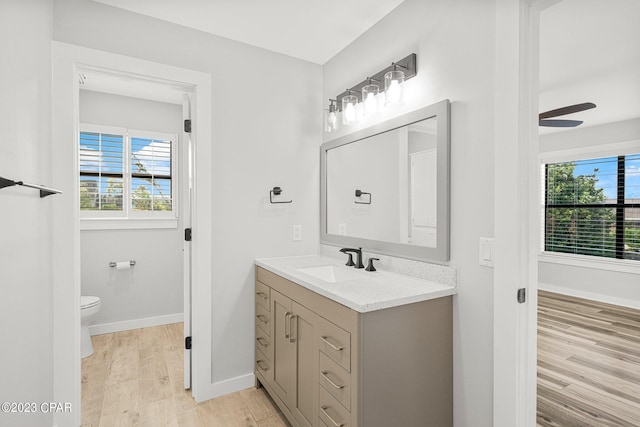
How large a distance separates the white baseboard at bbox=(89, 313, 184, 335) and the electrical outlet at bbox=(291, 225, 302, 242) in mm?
1968

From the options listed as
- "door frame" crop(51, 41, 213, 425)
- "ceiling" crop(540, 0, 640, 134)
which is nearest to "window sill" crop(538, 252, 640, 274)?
"ceiling" crop(540, 0, 640, 134)

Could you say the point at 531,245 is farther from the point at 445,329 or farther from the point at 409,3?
the point at 409,3

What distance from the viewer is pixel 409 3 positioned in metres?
1.84

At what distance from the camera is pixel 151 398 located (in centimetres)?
219

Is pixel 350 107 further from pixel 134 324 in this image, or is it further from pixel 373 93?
pixel 134 324

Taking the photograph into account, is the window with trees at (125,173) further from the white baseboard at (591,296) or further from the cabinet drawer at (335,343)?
the white baseboard at (591,296)

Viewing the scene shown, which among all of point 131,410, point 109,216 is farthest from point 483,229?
point 109,216

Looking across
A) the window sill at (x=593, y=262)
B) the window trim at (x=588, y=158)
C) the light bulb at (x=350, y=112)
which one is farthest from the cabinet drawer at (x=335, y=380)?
the window sill at (x=593, y=262)

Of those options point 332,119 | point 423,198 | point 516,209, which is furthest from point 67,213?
point 516,209

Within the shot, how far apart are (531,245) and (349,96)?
1.42 meters

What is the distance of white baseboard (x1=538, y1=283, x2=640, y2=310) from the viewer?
4.24 meters

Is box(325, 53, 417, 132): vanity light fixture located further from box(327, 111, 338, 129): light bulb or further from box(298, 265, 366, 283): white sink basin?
box(298, 265, 366, 283): white sink basin

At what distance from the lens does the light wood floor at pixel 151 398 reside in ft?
6.45

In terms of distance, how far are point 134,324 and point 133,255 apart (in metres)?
0.71
